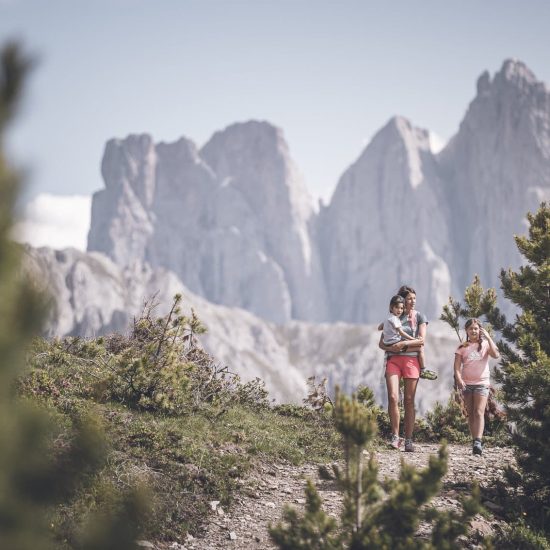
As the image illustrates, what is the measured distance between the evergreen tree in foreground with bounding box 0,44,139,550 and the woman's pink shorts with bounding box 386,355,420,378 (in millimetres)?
9023

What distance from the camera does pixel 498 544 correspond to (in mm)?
8133

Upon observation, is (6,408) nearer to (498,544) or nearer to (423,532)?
(423,532)

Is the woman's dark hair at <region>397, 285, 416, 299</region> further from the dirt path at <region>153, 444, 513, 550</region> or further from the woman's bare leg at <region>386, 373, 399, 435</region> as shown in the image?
the dirt path at <region>153, 444, 513, 550</region>

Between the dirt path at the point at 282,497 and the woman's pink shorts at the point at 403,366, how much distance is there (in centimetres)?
179

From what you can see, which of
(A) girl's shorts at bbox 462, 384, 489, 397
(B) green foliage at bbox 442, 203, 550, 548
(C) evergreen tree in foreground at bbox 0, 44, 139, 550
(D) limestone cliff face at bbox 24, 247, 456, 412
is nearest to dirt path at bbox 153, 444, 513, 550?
(B) green foliage at bbox 442, 203, 550, 548

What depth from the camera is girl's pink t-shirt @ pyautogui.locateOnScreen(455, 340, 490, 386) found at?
11234 mm

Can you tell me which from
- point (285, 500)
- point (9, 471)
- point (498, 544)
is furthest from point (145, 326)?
point (9, 471)

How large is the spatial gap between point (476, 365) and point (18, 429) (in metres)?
10.2

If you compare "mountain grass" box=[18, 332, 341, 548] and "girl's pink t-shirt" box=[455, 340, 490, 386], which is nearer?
"mountain grass" box=[18, 332, 341, 548]

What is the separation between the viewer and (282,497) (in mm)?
9211

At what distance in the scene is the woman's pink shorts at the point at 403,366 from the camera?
11.3 meters

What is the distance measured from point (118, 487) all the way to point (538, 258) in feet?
25.6

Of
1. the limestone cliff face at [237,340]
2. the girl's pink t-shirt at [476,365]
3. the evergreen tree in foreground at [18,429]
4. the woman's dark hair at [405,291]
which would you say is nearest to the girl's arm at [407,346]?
the girl's pink t-shirt at [476,365]

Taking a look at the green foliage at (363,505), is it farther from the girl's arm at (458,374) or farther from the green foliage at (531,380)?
the girl's arm at (458,374)
